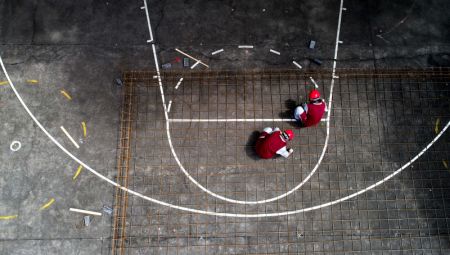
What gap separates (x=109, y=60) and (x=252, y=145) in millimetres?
3758

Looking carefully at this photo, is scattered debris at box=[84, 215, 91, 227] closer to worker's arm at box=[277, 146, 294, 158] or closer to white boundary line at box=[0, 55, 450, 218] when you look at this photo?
white boundary line at box=[0, 55, 450, 218]

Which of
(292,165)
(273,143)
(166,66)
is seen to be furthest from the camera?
(166,66)

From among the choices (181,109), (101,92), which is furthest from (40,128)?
(181,109)

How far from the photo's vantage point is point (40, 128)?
7.78 meters

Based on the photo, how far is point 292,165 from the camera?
7.66 meters

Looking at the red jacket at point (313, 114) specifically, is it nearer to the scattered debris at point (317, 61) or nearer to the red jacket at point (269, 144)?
the red jacket at point (269, 144)

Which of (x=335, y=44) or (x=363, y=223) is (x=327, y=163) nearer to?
(x=363, y=223)

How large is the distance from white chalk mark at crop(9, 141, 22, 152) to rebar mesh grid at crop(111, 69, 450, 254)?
96.3 inches

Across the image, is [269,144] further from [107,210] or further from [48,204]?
[48,204]

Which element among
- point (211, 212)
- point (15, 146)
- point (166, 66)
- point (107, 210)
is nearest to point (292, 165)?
point (211, 212)

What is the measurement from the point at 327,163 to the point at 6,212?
671 cm

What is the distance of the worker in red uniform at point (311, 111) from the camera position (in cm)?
736

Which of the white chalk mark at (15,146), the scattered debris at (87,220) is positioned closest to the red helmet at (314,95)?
the scattered debris at (87,220)

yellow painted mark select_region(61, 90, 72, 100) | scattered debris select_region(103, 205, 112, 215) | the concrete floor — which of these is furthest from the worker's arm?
yellow painted mark select_region(61, 90, 72, 100)
